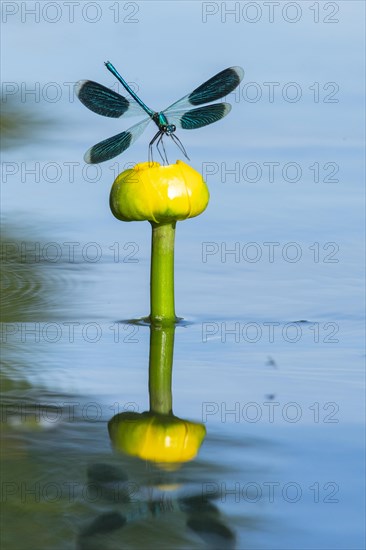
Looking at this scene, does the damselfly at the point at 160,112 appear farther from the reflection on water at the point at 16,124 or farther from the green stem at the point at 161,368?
the reflection on water at the point at 16,124

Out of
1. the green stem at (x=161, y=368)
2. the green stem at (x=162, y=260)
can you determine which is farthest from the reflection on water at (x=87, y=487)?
the green stem at (x=162, y=260)

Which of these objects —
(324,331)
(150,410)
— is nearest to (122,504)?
(150,410)

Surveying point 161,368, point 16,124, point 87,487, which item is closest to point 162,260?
point 161,368

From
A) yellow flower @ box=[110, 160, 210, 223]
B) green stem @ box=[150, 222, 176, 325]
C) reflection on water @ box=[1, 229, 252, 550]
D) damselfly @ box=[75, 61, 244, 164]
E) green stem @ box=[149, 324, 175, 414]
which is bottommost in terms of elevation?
reflection on water @ box=[1, 229, 252, 550]

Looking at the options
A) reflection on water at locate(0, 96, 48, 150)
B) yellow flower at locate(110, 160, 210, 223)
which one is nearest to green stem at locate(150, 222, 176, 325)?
yellow flower at locate(110, 160, 210, 223)

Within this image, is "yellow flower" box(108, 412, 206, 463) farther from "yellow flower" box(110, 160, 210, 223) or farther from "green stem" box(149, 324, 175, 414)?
"yellow flower" box(110, 160, 210, 223)
